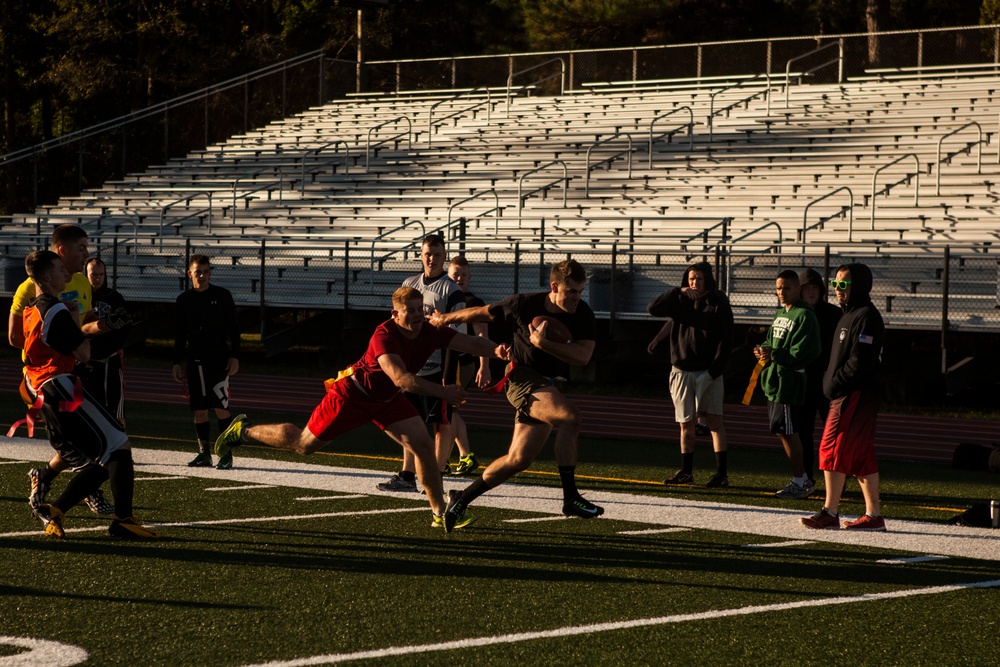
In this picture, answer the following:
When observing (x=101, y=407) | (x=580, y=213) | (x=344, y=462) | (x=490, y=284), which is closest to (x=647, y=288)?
(x=490, y=284)

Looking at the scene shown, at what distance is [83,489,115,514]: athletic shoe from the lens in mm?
8984

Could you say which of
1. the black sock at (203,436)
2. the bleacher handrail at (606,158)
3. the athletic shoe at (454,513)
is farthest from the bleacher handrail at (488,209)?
the athletic shoe at (454,513)

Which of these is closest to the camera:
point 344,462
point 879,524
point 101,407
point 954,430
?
point 101,407

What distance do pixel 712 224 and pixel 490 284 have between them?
3789 mm

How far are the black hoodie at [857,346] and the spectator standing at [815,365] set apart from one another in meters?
1.54

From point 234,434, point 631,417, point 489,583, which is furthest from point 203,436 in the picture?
point 631,417

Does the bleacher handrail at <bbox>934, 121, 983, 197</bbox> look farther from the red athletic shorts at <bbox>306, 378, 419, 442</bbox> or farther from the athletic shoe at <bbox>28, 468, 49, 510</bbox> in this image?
the athletic shoe at <bbox>28, 468, 49, 510</bbox>

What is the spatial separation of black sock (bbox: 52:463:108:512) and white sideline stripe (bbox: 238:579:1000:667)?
9.32 feet

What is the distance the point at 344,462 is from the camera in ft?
39.4

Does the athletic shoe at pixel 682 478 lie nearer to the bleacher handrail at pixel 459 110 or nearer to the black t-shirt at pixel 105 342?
the black t-shirt at pixel 105 342

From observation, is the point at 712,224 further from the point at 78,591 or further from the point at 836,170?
the point at 78,591

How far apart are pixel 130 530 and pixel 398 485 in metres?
2.62

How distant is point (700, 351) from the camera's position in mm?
10766

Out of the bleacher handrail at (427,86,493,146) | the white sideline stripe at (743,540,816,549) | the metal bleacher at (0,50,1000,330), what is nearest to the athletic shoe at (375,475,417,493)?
the white sideline stripe at (743,540,816,549)
